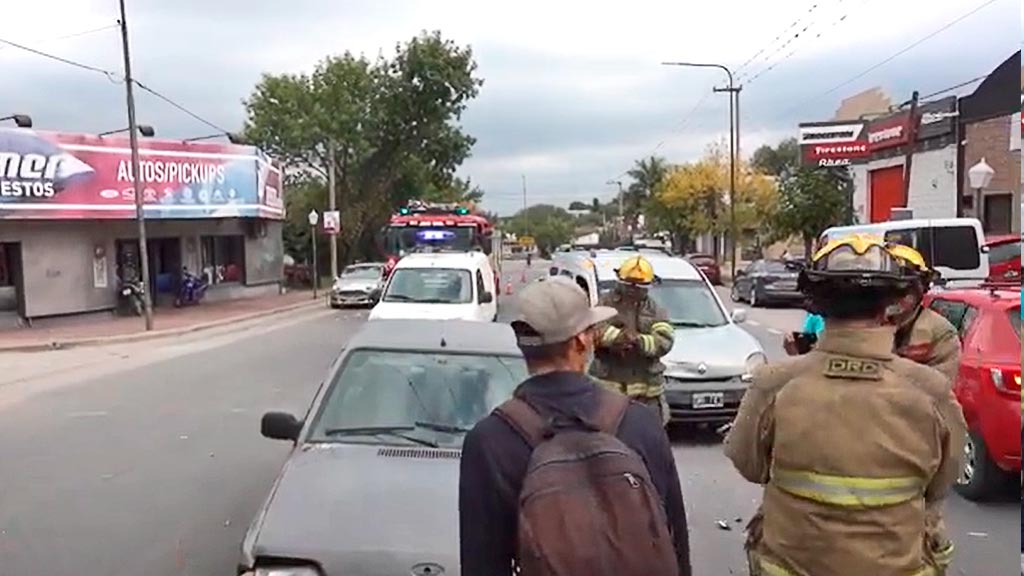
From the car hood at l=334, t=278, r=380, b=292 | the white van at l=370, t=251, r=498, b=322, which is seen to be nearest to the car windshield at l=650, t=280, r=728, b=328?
the white van at l=370, t=251, r=498, b=322

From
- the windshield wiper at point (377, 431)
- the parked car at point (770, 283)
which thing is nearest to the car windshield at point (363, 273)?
the parked car at point (770, 283)

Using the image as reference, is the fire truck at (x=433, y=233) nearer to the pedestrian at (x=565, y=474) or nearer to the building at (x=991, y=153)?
the building at (x=991, y=153)

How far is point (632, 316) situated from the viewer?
247 inches

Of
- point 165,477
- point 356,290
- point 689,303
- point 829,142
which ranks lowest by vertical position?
point 165,477

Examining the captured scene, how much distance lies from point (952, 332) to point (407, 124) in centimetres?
4638

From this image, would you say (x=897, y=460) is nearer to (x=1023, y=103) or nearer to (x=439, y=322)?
(x=1023, y=103)

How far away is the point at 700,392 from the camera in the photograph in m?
10.1

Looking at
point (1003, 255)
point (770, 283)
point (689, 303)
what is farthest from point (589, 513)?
point (770, 283)

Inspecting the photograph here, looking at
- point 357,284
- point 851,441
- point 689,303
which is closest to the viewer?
point 851,441

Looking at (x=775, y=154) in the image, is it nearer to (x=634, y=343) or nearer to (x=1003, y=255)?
(x=1003, y=255)

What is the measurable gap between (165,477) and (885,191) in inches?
1317

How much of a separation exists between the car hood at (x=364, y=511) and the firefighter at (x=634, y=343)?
4.78 feet

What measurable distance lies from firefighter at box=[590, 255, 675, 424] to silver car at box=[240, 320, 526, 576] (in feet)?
2.01

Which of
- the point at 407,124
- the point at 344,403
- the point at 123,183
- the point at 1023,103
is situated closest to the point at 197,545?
the point at 344,403
